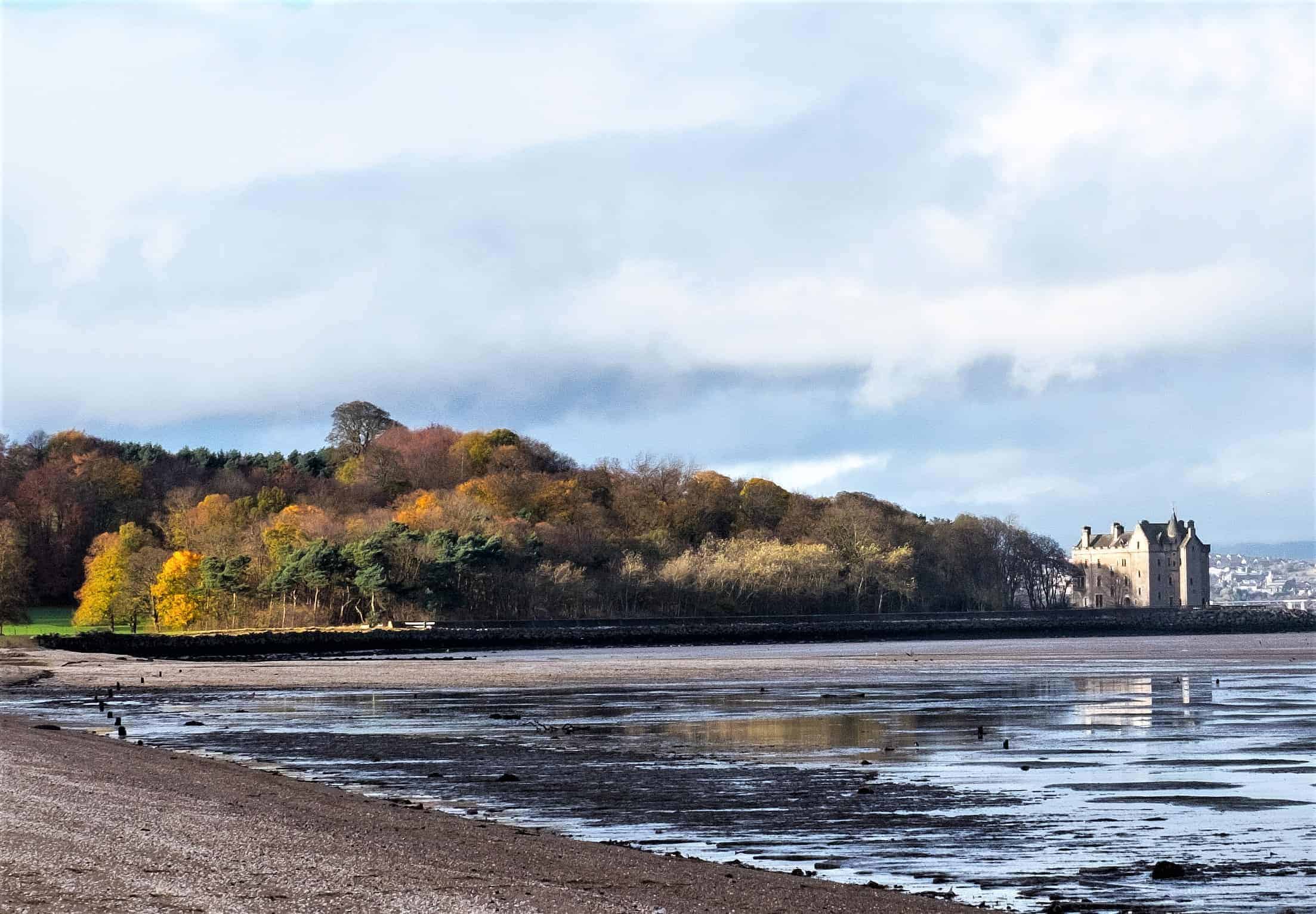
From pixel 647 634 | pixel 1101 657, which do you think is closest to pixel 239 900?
pixel 1101 657

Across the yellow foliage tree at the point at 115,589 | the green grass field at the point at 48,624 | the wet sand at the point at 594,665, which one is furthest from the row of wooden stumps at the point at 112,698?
the yellow foliage tree at the point at 115,589

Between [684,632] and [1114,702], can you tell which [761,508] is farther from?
[1114,702]

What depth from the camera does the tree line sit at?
348ft

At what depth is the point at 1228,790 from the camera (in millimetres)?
19219

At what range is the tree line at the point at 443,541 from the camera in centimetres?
10594

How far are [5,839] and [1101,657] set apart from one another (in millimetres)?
59264

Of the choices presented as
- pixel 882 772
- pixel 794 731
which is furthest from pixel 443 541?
pixel 882 772

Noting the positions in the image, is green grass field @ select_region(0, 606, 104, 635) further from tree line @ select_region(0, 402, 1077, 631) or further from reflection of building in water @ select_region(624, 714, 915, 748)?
reflection of building in water @ select_region(624, 714, 915, 748)

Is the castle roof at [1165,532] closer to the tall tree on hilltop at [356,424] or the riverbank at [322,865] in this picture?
the tall tree on hilltop at [356,424]

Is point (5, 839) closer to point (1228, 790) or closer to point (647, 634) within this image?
point (1228, 790)

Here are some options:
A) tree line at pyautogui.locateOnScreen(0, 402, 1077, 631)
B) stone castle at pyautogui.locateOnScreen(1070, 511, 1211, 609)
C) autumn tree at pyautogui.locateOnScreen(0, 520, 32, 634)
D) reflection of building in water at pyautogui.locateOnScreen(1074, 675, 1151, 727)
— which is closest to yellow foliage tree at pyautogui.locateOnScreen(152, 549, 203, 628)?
tree line at pyautogui.locateOnScreen(0, 402, 1077, 631)

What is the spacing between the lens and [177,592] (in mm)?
105875

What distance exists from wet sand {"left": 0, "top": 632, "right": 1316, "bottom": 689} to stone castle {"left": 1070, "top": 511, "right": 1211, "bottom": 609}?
10147 cm

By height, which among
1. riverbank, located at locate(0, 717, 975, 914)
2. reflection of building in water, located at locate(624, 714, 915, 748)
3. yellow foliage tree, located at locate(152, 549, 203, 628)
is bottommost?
reflection of building in water, located at locate(624, 714, 915, 748)
